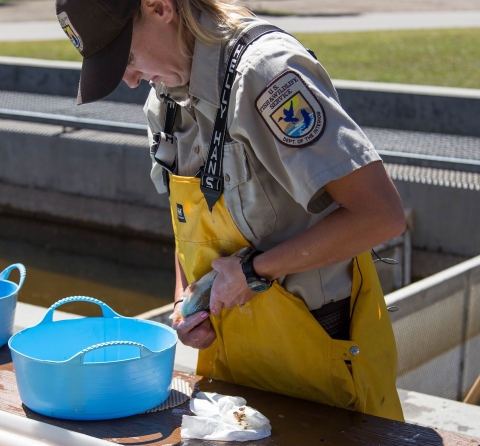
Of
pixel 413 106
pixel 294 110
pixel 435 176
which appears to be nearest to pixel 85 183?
pixel 413 106

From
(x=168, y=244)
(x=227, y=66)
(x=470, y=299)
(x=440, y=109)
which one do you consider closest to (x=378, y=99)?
(x=440, y=109)

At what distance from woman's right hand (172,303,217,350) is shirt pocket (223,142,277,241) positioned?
1.02 ft

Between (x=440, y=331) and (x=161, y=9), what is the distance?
3070 mm

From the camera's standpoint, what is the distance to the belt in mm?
2252

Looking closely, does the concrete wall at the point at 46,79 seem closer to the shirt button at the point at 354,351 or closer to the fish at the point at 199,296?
the fish at the point at 199,296

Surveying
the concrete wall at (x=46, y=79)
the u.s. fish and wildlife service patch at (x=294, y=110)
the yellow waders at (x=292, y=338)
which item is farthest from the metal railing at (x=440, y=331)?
the concrete wall at (x=46, y=79)

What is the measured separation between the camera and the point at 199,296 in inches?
90.4

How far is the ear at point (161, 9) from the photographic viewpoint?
6.61 ft

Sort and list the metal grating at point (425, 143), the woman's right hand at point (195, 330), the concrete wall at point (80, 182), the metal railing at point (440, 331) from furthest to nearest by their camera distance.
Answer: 1. the concrete wall at point (80, 182)
2. the metal grating at point (425, 143)
3. the metal railing at point (440, 331)
4. the woman's right hand at point (195, 330)

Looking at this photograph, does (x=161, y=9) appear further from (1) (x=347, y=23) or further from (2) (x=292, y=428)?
(1) (x=347, y=23)

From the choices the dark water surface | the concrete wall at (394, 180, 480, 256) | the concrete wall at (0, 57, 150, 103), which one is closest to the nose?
the dark water surface

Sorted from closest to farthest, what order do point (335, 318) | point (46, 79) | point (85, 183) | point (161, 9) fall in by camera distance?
point (161, 9) < point (335, 318) < point (85, 183) < point (46, 79)

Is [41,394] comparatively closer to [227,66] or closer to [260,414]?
[260,414]

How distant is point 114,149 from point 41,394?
5713 mm
